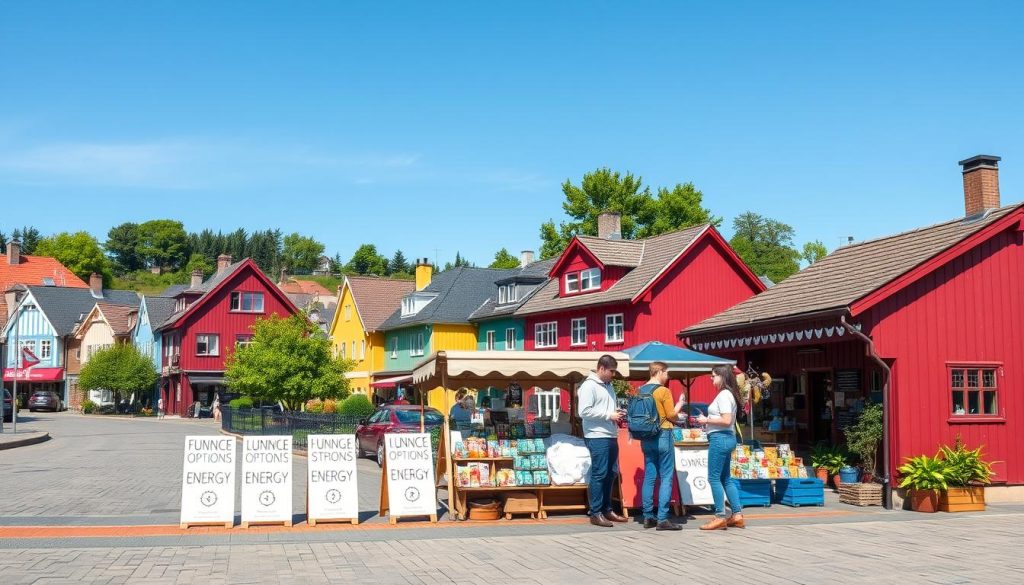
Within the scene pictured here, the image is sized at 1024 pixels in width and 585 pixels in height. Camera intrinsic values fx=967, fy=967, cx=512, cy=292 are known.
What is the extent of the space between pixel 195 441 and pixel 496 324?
3649 centimetres

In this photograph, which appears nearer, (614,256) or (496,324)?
(614,256)

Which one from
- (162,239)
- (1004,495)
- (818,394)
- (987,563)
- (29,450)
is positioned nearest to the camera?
(987,563)

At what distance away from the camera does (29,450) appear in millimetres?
26781

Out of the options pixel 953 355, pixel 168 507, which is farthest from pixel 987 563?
pixel 168 507

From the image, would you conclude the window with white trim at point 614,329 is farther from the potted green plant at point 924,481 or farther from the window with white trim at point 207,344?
the window with white trim at point 207,344

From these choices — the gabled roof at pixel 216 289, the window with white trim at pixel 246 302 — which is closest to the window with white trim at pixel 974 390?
the gabled roof at pixel 216 289

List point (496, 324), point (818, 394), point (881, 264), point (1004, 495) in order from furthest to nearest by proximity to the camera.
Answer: point (496, 324), point (818, 394), point (881, 264), point (1004, 495)

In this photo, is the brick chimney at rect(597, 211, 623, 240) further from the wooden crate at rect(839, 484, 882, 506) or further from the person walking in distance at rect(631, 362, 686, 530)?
the person walking in distance at rect(631, 362, 686, 530)

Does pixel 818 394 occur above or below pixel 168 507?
above

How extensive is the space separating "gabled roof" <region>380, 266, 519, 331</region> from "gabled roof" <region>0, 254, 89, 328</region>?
4506cm

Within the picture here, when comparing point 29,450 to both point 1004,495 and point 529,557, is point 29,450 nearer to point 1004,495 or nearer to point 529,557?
point 529,557

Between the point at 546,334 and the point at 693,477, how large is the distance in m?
29.0

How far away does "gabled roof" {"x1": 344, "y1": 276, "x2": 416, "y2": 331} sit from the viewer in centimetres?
5950

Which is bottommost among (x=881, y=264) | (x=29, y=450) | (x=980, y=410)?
(x=29, y=450)
